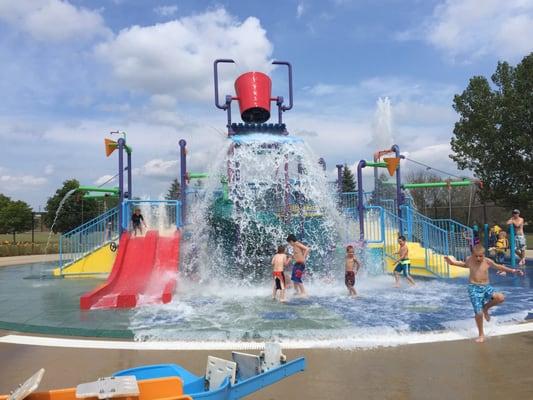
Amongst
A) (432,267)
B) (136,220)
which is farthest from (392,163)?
(136,220)

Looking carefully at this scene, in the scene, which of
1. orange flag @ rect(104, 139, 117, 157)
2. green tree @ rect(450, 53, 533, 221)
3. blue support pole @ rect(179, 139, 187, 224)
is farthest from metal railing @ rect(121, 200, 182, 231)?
green tree @ rect(450, 53, 533, 221)

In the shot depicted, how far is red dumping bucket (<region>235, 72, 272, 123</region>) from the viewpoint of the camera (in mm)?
13242

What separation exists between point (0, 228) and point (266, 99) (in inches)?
1329

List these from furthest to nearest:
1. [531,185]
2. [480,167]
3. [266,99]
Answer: [480,167] → [531,185] → [266,99]

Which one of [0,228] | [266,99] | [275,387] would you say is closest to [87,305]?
[275,387]

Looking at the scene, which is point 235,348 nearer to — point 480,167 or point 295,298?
point 295,298

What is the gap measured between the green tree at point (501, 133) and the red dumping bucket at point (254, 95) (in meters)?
9.52

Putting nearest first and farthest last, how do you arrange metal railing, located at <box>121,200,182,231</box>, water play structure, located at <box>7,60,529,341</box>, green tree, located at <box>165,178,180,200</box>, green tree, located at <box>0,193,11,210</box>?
water play structure, located at <box>7,60,529,341</box>, metal railing, located at <box>121,200,182,231</box>, green tree, located at <box>165,178,180,200</box>, green tree, located at <box>0,193,11,210</box>

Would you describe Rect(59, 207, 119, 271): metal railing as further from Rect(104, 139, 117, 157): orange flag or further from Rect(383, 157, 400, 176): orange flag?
Rect(383, 157, 400, 176): orange flag

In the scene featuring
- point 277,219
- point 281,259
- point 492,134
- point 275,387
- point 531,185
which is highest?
point 492,134

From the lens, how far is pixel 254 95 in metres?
13.3

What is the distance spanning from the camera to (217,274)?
11562 mm

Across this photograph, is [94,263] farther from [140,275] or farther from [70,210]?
[70,210]

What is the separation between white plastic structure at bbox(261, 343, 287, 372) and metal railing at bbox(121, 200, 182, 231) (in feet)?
31.8
